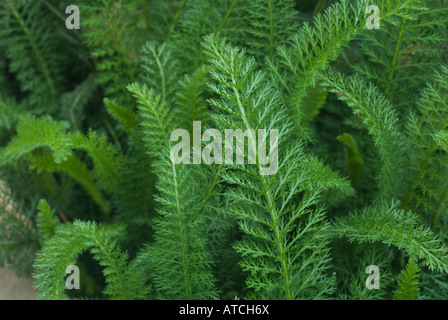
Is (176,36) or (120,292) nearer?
(120,292)

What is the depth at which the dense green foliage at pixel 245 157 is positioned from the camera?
52cm

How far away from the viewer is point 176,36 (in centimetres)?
71

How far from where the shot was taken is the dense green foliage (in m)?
0.52

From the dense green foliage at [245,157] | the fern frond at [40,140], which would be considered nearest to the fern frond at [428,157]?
the dense green foliage at [245,157]

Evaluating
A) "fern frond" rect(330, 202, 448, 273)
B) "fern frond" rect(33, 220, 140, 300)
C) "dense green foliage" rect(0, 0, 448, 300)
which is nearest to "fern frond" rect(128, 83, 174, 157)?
"dense green foliage" rect(0, 0, 448, 300)

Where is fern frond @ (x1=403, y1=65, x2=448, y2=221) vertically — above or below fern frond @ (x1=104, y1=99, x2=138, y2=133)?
below

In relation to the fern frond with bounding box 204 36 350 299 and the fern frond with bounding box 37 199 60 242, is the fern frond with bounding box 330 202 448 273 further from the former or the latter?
the fern frond with bounding box 37 199 60 242

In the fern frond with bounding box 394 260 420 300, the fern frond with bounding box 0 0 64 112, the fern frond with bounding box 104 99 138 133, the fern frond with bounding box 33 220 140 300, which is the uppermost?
the fern frond with bounding box 0 0 64 112

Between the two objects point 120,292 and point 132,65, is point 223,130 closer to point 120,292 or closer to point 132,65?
point 120,292

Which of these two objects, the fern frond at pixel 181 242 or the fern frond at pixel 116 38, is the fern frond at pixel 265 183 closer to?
the fern frond at pixel 181 242

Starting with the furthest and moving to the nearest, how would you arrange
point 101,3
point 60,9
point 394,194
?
point 60,9 < point 101,3 < point 394,194

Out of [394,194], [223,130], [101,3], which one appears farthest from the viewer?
[101,3]
